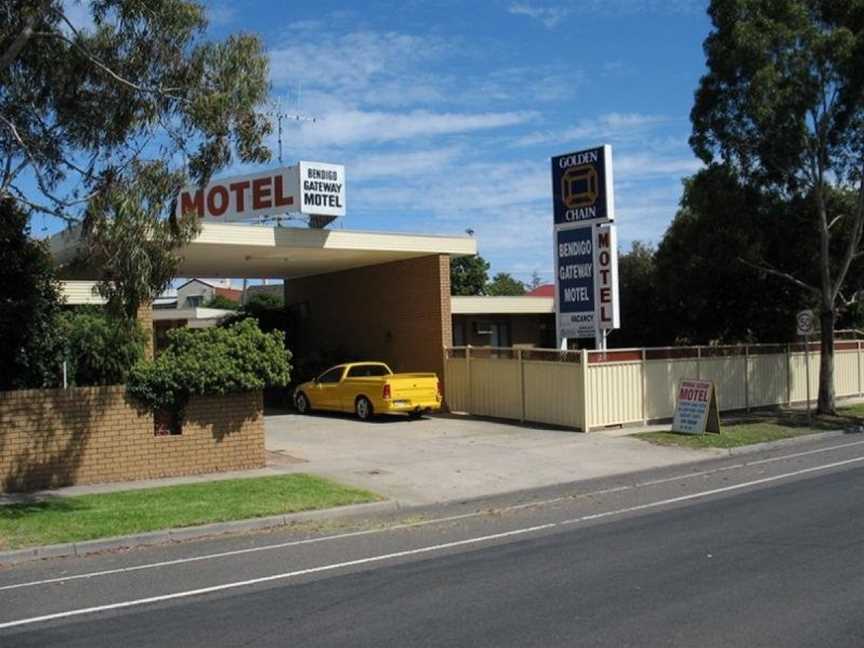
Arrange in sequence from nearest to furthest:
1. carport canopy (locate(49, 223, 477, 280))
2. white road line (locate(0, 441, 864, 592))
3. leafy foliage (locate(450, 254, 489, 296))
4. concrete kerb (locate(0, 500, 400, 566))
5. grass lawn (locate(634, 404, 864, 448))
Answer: white road line (locate(0, 441, 864, 592)) < concrete kerb (locate(0, 500, 400, 566)) < grass lawn (locate(634, 404, 864, 448)) < carport canopy (locate(49, 223, 477, 280)) < leafy foliage (locate(450, 254, 489, 296))

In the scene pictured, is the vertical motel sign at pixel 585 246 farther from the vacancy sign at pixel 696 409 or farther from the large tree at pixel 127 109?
the large tree at pixel 127 109

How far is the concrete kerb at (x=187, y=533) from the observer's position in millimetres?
9791

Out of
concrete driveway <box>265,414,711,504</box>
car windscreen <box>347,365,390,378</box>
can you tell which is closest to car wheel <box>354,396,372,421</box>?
concrete driveway <box>265,414,711,504</box>

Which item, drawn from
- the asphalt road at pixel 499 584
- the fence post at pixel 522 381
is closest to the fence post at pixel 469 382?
the fence post at pixel 522 381

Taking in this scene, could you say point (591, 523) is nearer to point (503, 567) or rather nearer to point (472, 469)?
point (503, 567)

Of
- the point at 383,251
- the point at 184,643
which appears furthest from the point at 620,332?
the point at 184,643

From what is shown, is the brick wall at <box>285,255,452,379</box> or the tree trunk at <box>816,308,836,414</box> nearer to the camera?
the tree trunk at <box>816,308,836,414</box>

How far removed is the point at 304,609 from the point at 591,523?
470 cm

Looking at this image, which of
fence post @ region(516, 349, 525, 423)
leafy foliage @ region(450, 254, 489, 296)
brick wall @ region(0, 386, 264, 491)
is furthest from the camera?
leafy foliage @ region(450, 254, 489, 296)

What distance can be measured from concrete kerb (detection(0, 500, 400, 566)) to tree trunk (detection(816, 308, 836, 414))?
15280 millimetres

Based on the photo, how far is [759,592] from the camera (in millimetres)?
6969

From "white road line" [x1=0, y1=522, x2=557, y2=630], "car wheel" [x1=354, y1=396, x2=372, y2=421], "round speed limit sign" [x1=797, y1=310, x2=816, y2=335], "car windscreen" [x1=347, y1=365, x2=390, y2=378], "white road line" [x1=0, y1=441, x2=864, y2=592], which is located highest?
"round speed limit sign" [x1=797, y1=310, x2=816, y2=335]

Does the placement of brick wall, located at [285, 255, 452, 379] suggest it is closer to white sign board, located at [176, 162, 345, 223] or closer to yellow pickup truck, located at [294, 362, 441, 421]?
yellow pickup truck, located at [294, 362, 441, 421]

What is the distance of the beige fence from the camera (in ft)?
67.8
